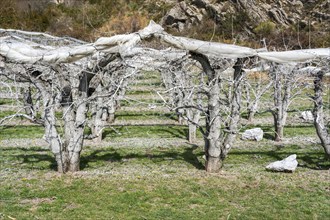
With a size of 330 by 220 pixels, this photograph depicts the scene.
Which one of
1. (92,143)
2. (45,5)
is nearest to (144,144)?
(92,143)

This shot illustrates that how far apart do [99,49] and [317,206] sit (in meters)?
4.02

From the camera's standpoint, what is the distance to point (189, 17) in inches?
1299

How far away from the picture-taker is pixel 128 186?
6.23m

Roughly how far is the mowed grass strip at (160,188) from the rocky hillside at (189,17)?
67.5 feet

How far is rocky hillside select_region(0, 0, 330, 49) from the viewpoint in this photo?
2884cm

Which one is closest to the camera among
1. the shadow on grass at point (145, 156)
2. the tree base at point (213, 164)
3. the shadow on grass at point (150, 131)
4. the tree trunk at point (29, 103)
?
the tree trunk at point (29, 103)

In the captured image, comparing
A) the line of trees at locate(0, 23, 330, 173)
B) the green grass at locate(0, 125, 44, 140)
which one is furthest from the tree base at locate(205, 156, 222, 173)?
the green grass at locate(0, 125, 44, 140)

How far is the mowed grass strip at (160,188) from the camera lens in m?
5.27

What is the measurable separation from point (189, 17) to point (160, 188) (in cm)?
2853

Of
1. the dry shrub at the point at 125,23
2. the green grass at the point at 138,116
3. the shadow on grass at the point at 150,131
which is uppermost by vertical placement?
the dry shrub at the point at 125,23

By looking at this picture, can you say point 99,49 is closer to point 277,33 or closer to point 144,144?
point 144,144

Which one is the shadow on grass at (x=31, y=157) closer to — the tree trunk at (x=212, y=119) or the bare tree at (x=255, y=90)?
the tree trunk at (x=212, y=119)

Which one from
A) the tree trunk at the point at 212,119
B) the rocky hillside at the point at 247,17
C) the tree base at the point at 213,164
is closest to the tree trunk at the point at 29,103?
the tree trunk at the point at 212,119

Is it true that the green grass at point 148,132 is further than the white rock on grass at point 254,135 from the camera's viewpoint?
Yes
